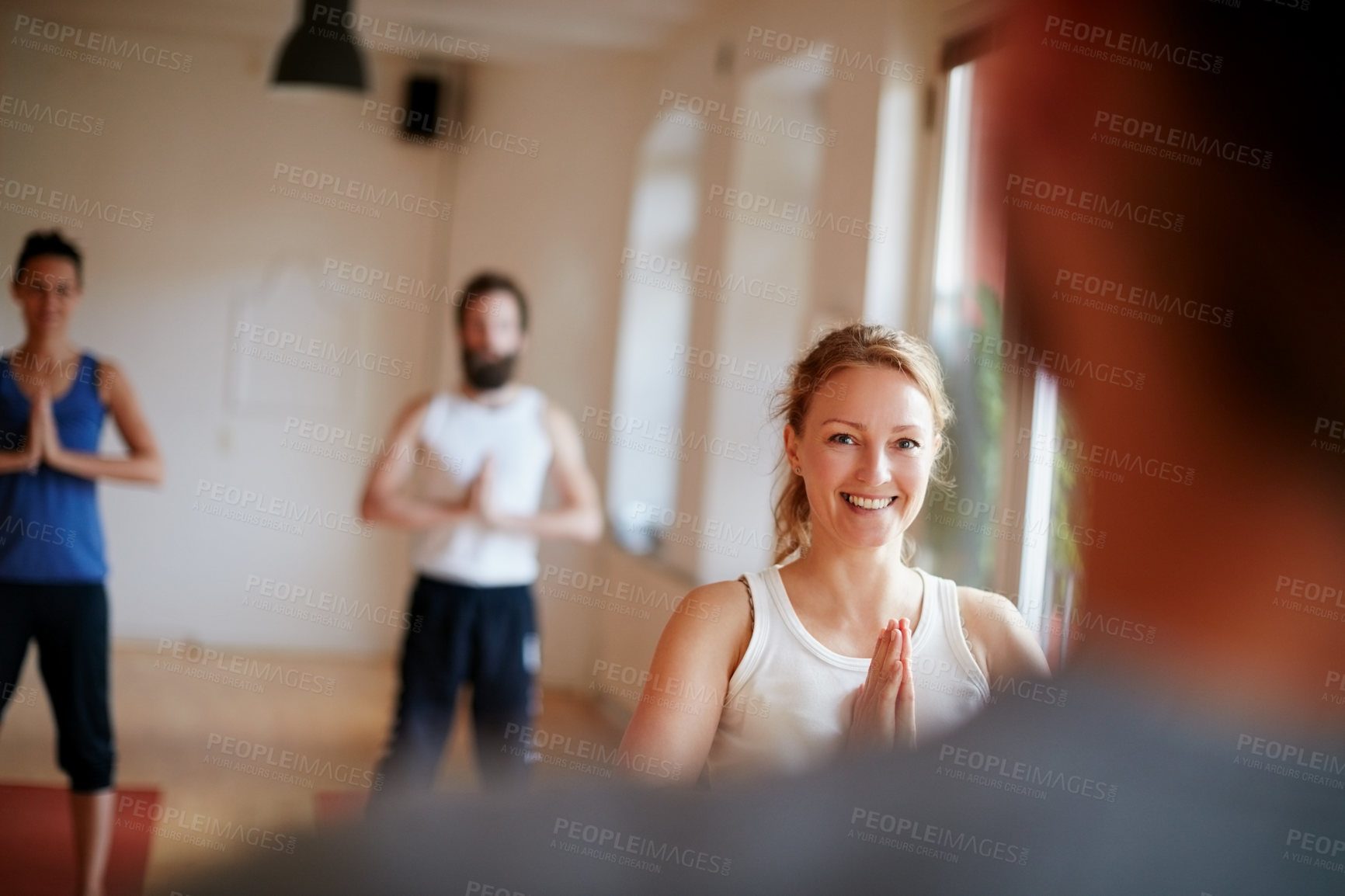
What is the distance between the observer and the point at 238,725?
45.6 inches

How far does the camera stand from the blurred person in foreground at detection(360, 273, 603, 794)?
107 centimetres

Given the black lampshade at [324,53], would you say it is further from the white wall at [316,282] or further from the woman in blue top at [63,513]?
the woman in blue top at [63,513]

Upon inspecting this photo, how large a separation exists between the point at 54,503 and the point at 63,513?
0.04 ft

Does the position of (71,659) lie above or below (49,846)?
above

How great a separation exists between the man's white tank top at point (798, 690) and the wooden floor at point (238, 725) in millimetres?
547

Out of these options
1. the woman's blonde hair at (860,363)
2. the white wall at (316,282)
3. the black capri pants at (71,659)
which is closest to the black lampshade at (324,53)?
the white wall at (316,282)

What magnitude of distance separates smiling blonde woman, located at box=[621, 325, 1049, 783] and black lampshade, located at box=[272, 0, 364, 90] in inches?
30.6

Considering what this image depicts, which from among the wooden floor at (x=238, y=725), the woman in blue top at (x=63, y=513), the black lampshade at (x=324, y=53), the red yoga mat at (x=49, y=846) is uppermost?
the black lampshade at (x=324, y=53)

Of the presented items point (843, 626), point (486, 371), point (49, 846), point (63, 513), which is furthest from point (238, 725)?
point (843, 626)

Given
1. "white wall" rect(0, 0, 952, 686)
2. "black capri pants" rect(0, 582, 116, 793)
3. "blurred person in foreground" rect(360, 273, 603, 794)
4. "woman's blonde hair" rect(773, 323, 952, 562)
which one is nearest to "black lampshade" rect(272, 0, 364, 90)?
"white wall" rect(0, 0, 952, 686)

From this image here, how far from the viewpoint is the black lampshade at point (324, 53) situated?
1121mm

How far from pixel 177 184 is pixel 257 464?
1.09 feet

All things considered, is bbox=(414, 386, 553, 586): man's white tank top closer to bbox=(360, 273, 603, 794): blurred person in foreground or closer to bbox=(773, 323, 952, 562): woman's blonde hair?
bbox=(360, 273, 603, 794): blurred person in foreground

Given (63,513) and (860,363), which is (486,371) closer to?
(63,513)
